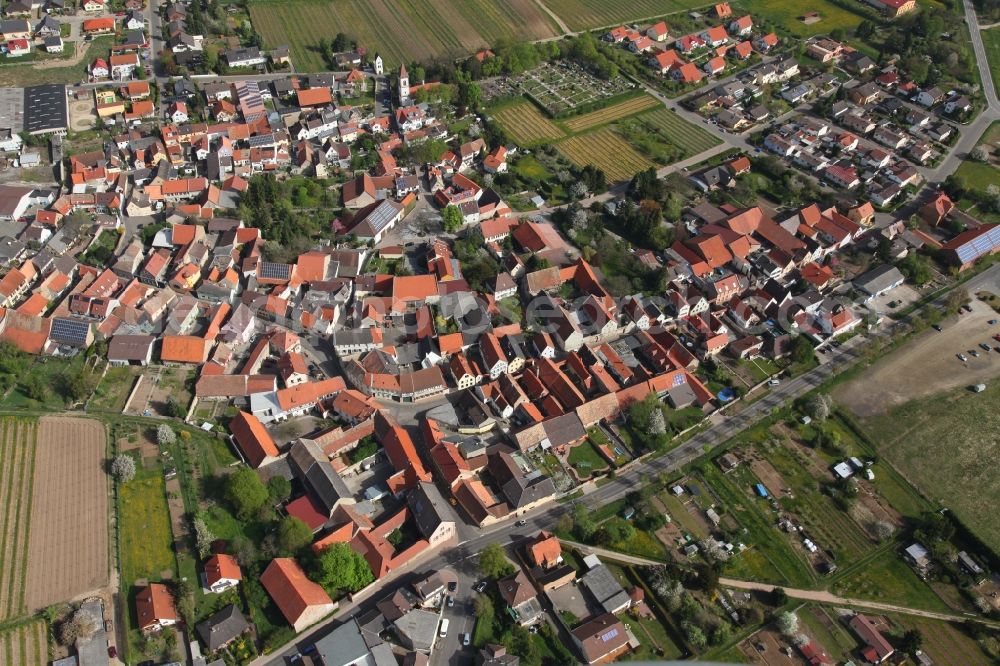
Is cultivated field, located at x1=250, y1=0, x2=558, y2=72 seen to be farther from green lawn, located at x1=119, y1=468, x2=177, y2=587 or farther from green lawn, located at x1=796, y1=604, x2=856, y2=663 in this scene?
green lawn, located at x1=796, y1=604, x2=856, y2=663

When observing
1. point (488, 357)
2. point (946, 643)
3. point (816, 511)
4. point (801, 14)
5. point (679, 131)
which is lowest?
point (946, 643)

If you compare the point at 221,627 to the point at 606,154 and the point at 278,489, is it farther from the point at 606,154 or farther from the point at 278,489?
the point at 606,154

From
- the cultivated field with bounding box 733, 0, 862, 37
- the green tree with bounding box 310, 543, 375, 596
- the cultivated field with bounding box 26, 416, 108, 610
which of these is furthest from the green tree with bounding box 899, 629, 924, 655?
the cultivated field with bounding box 733, 0, 862, 37

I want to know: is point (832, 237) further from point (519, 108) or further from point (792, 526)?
point (519, 108)

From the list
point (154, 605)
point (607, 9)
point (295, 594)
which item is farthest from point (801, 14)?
point (154, 605)

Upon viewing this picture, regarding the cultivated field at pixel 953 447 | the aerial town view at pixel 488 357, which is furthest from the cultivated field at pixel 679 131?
the cultivated field at pixel 953 447

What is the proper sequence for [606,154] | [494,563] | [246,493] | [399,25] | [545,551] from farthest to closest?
[399,25] < [606,154] < [246,493] < [545,551] < [494,563]
